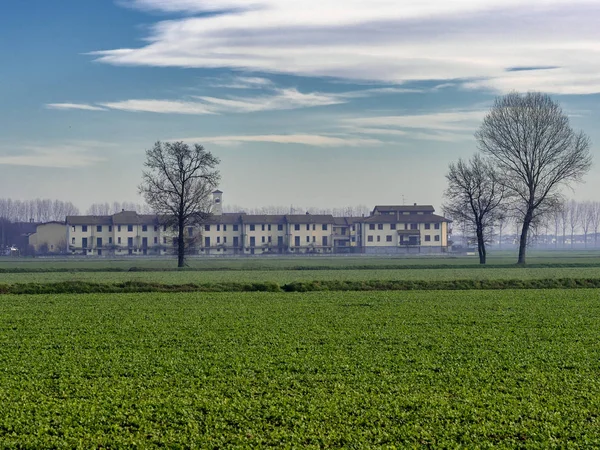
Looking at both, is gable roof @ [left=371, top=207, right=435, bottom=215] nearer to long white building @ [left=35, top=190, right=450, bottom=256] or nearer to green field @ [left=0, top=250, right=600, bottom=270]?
long white building @ [left=35, top=190, right=450, bottom=256]

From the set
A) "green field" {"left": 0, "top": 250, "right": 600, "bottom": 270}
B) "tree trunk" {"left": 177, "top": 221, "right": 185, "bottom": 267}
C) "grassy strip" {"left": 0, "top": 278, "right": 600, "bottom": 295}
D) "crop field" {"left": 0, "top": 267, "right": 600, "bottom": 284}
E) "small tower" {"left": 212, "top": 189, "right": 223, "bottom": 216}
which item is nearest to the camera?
"grassy strip" {"left": 0, "top": 278, "right": 600, "bottom": 295}

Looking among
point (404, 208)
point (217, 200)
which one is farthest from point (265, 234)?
point (404, 208)

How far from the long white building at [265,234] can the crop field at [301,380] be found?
125866 millimetres

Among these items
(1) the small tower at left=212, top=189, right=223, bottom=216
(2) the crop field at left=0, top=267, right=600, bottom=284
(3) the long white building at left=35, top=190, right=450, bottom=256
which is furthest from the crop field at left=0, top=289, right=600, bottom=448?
(1) the small tower at left=212, top=189, right=223, bottom=216

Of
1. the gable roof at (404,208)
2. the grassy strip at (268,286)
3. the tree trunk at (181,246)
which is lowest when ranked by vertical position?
the grassy strip at (268,286)

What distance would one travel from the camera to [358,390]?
16.2 meters

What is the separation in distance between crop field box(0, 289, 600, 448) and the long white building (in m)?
126

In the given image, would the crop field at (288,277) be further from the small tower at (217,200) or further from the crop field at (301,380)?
the small tower at (217,200)

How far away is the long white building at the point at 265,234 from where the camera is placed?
154 meters

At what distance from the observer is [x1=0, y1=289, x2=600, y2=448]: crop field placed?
13.3m

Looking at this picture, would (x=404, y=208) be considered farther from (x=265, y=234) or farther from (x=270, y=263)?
(x=270, y=263)

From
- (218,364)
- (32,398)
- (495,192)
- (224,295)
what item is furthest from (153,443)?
(495,192)

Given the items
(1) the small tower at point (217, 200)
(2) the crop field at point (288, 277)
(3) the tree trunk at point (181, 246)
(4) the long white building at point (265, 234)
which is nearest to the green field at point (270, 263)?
(3) the tree trunk at point (181, 246)

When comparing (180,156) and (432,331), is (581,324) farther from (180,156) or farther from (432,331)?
(180,156)
